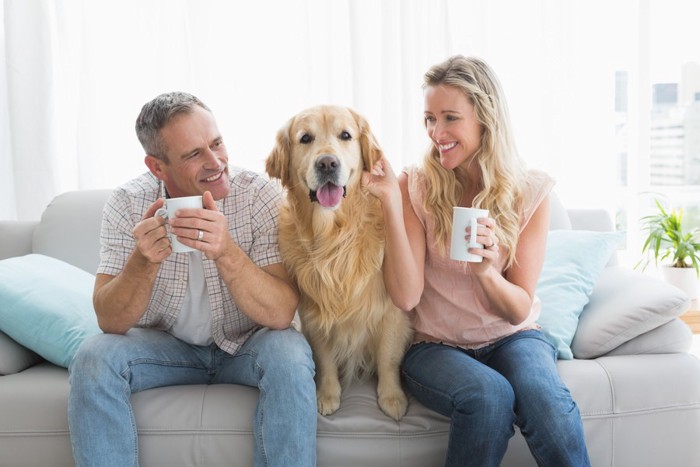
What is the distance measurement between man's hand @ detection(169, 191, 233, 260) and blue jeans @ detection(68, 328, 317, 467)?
33cm

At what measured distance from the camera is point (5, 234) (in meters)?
2.41

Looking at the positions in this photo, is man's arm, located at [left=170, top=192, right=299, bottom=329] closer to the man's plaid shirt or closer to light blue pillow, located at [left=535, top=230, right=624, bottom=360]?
the man's plaid shirt

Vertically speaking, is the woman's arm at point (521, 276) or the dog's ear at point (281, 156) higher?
the dog's ear at point (281, 156)

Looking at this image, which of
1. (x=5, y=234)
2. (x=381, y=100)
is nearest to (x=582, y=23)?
(x=381, y=100)

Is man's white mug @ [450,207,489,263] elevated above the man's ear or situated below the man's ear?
below

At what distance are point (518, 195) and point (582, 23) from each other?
2043 mm

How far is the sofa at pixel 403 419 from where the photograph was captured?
164cm

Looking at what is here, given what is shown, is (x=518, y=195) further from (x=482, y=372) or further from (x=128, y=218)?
(x=128, y=218)

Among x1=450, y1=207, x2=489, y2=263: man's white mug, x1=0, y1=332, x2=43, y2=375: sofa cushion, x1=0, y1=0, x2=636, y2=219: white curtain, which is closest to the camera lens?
x1=450, y1=207, x2=489, y2=263: man's white mug

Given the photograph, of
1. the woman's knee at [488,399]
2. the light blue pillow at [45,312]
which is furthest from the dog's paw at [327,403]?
the light blue pillow at [45,312]

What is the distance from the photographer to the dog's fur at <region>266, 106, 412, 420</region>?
172 centimetres

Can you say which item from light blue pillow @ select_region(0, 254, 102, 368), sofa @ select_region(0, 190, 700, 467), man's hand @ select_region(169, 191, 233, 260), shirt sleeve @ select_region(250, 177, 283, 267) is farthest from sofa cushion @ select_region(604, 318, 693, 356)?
light blue pillow @ select_region(0, 254, 102, 368)

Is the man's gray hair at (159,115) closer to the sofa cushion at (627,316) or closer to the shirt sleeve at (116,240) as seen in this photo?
the shirt sleeve at (116,240)

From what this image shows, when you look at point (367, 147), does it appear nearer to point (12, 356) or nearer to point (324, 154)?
point (324, 154)
